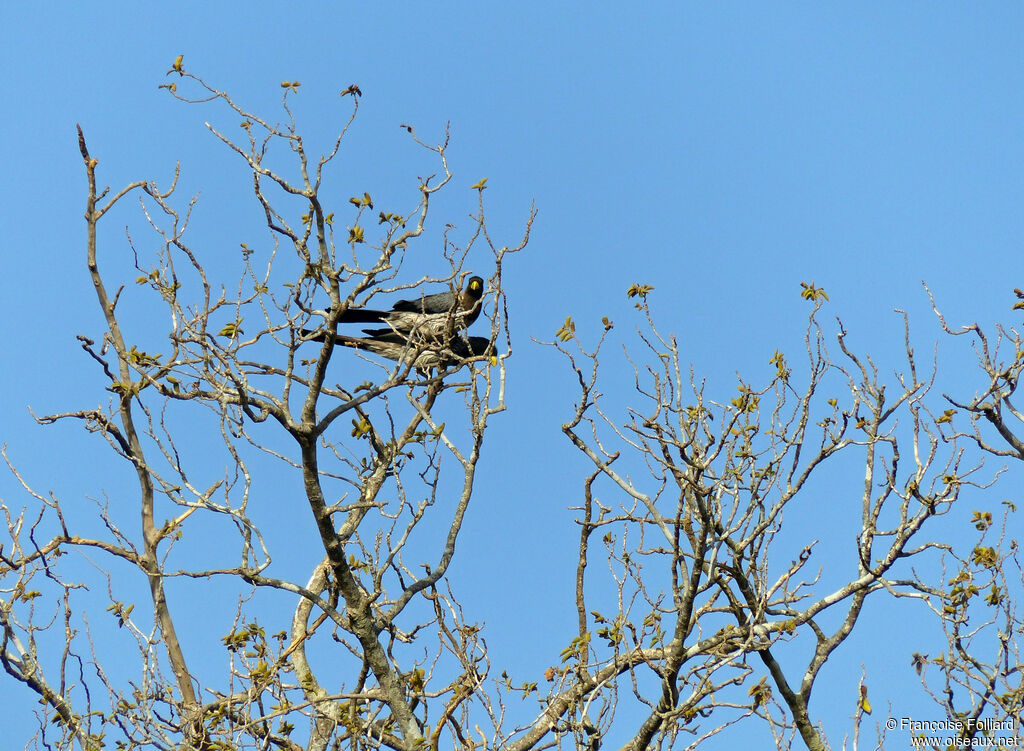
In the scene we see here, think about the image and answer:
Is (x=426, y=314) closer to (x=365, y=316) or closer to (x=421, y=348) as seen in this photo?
(x=365, y=316)

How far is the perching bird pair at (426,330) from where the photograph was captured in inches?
316

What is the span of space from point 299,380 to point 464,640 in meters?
2.10

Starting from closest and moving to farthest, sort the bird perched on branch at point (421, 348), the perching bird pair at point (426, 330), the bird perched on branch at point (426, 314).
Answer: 1. the bird perched on branch at point (421, 348)
2. the perching bird pair at point (426, 330)
3. the bird perched on branch at point (426, 314)

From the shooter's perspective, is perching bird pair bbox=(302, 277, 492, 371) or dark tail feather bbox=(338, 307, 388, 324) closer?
perching bird pair bbox=(302, 277, 492, 371)

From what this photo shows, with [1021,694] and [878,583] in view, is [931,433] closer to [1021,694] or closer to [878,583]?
[878,583]

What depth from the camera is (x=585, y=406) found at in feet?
24.2

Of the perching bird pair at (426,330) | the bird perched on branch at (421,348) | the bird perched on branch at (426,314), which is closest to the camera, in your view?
the bird perched on branch at (421,348)

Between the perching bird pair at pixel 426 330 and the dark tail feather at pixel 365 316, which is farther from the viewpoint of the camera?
the dark tail feather at pixel 365 316

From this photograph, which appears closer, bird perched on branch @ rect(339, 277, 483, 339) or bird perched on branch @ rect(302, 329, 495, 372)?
bird perched on branch @ rect(302, 329, 495, 372)

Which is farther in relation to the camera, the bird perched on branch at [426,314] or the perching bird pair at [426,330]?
the bird perched on branch at [426,314]

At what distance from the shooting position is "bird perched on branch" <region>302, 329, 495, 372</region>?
7070 mm

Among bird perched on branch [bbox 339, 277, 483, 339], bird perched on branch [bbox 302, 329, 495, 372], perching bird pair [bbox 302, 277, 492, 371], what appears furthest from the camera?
bird perched on branch [bbox 339, 277, 483, 339]

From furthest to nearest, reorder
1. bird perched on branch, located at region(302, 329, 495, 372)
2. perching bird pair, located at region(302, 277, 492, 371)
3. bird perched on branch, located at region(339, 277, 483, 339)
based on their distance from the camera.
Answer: bird perched on branch, located at region(339, 277, 483, 339) → perching bird pair, located at region(302, 277, 492, 371) → bird perched on branch, located at region(302, 329, 495, 372)

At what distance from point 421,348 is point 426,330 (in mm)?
1088
